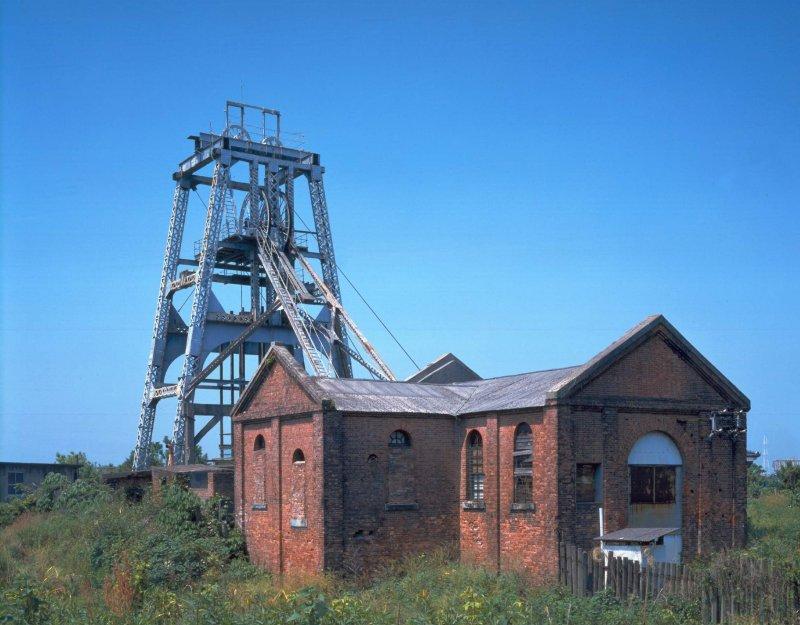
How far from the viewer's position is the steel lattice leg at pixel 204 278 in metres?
40.8

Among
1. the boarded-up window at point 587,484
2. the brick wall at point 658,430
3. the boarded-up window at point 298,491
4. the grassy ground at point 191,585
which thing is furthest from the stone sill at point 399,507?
the boarded-up window at point 587,484

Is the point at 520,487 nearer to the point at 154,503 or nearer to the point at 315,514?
the point at 315,514

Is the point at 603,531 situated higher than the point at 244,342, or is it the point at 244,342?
the point at 244,342

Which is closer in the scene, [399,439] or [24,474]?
[399,439]

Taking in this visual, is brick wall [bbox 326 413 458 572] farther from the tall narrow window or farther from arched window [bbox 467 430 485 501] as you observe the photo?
the tall narrow window

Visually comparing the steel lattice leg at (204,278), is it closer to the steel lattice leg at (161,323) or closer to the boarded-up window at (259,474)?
the steel lattice leg at (161,323)

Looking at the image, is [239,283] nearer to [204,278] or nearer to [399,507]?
[204,278]

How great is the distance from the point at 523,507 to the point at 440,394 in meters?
4.86

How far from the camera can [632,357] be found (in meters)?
24.0

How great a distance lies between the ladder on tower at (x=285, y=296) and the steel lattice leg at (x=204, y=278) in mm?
2144

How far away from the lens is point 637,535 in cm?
2194

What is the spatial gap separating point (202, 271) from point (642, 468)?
23056 mm

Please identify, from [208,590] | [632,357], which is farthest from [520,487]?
[208,590]

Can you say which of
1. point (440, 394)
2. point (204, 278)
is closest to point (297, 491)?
point (440, 394)
